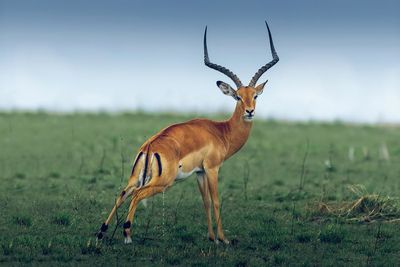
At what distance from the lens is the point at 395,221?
16.2 meters

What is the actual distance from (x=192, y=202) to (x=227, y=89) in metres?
4.59

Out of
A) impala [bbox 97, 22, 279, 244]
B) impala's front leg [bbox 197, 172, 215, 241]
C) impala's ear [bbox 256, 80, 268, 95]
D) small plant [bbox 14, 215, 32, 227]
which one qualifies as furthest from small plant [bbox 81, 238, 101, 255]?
impala's ear [bbox 256, 80, 268, 95]

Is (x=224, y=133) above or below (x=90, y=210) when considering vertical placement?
above

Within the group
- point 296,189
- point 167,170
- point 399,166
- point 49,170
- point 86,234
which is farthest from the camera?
point 399,166

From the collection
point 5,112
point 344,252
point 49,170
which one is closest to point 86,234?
point 344,252

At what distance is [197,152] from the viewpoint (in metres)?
13.5

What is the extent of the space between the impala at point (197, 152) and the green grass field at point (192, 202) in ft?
2.51

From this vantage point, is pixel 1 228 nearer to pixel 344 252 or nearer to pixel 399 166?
pixel 344 252

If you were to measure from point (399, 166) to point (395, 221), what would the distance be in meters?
11.0

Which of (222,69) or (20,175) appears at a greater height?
(222,69)

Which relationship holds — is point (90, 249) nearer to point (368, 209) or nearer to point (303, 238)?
Result: point (303, 238)

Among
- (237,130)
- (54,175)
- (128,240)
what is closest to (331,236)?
(237,130)

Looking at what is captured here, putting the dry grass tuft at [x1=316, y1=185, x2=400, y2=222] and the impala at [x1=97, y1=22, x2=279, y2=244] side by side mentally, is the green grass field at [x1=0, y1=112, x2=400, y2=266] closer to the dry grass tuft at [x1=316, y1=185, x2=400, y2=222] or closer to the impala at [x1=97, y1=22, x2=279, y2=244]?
the dry grass tuft at [x1=316, y1=185, x2=400, y2=222]

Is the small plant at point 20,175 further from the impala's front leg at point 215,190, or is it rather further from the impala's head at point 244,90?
the impala's front leg at point 215,190
